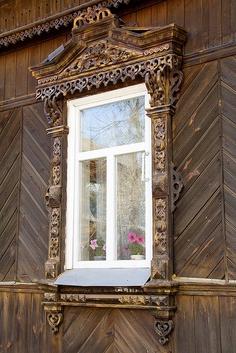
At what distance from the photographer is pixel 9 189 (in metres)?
6.02

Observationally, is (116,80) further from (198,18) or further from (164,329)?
(164,329)

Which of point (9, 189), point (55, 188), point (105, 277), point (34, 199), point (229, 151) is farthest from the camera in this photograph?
point (9, 189)

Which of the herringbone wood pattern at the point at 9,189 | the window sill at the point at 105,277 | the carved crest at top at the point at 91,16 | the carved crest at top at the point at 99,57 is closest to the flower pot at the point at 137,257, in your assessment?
the window sill at the point at 105,277

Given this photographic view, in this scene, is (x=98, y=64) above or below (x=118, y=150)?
above

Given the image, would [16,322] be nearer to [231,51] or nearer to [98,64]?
[98,64]

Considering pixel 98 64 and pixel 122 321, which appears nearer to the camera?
pixel 122 321

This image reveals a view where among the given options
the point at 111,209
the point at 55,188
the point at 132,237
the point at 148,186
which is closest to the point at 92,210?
the point at 111,209

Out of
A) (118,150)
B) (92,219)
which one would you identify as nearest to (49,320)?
(92,219)

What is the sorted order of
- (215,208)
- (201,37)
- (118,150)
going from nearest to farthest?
(215,208) → (201,37) → (118,150)

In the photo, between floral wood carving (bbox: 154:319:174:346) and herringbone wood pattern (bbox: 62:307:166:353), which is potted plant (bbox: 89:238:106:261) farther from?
floral wood carving (bbox: 154:319:174:346)

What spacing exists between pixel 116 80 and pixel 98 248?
1.51 m

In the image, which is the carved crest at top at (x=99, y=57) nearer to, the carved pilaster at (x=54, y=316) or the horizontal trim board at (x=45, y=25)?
the horizontal trim board at (x=45, y=25)

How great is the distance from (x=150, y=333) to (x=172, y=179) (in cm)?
125

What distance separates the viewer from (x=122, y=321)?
480 cm
